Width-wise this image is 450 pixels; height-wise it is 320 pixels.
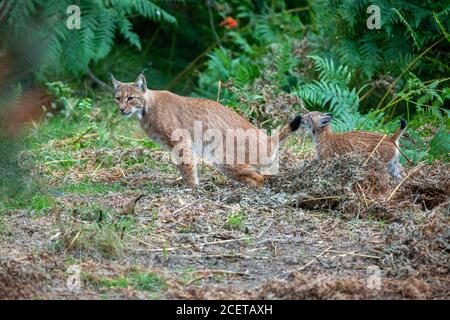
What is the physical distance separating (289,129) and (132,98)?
1663mm

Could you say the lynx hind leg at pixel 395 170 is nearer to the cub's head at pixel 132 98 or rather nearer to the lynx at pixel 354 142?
the lynx at pixel 354 142

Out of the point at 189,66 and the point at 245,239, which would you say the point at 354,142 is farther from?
the point at 189,66

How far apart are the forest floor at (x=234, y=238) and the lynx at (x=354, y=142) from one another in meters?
0.30

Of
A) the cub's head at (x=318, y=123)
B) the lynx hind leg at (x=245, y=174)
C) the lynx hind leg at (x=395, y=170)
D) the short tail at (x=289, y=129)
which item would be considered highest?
the short tail at (x=289, y=129)

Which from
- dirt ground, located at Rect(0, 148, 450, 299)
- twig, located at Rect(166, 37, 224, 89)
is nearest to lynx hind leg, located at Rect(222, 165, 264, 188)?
dirt ground, located at Rect(0, 148, 450, 299)

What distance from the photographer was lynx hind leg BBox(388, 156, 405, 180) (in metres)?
7.54

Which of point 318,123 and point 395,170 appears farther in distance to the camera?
point 318,123

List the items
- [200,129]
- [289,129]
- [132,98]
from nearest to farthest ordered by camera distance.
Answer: [289,129] → [200,129] → [132,98]

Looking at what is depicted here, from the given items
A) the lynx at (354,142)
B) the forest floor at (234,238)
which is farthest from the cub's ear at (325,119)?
the forest floor at (234,238)

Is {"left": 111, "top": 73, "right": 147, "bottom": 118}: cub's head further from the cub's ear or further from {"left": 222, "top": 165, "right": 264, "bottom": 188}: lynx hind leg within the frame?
the cub's ear

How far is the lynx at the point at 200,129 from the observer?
7879 mm

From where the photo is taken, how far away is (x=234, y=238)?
6.14 metres

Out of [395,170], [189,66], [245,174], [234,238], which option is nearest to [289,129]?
[245,174]

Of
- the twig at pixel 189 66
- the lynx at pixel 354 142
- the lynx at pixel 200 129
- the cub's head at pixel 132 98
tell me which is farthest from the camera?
the twig at pixel 189 66
